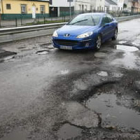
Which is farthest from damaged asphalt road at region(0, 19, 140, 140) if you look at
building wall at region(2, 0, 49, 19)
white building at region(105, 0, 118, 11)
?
white building at region(105, 0, 118, 11)

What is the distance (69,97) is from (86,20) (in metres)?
6.04

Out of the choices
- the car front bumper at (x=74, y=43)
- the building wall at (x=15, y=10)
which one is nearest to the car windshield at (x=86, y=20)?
the car front bumper at (x=74, y=43)

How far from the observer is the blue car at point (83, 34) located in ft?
26.6

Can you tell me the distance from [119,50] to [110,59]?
1.80 m

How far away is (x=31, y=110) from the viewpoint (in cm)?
386

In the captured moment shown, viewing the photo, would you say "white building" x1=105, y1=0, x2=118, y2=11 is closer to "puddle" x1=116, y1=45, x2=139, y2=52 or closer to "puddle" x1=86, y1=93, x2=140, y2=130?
"puddle" x1=116, y1=45, x2=139, y2=52

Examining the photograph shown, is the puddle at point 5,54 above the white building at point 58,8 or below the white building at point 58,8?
below

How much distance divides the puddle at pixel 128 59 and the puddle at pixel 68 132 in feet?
13.2

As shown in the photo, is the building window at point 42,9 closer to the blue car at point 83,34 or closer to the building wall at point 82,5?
the building wall at point 82,5

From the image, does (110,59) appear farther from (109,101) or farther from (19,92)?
(19,92)

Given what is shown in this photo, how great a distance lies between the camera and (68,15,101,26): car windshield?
30.5 feet

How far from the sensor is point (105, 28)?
9.62 meters

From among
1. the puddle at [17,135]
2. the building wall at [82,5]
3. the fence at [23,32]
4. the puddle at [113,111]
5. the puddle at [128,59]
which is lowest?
the puddle at [17,135]

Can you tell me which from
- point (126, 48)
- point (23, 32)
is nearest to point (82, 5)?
point (23, 32)
